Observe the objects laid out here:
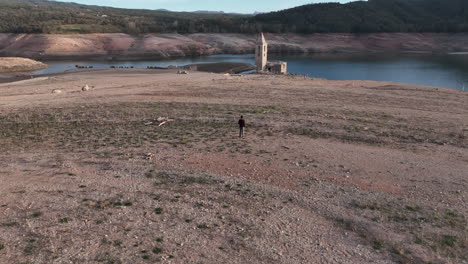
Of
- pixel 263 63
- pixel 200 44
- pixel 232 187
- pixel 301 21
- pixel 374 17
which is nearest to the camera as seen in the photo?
pixel 232 187

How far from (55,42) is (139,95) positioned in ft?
249

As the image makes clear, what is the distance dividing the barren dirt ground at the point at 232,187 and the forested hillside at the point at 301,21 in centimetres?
9941

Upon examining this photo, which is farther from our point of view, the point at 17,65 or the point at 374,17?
the point at 374,17

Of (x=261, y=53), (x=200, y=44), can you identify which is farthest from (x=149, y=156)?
(x=200, y=44)

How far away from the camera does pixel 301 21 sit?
146250 mm

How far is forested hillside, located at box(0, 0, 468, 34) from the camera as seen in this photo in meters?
113

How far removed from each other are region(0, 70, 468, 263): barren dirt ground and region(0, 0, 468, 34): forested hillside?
326 feet

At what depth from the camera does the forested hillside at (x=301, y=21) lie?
113 m

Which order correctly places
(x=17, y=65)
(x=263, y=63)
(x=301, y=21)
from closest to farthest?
(x=263, y=63) → (x=17, y=65) → (x=301, y=21)

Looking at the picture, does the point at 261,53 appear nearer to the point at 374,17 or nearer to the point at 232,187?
the point at 232,187

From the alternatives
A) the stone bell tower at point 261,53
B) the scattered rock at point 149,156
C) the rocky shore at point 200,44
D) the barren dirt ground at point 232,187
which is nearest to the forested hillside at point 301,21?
the rocky shore at point 200,44

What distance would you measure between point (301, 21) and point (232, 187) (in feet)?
472

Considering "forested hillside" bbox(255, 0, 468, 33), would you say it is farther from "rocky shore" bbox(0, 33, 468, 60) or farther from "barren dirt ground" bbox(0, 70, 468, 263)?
"barren dirt ground" bbox(0, 70, 468, 263)

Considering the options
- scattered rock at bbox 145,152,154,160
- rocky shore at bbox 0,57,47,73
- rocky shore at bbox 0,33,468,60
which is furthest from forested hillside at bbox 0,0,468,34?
scattered rock at bbox 145,152,154,160
